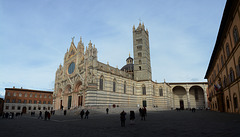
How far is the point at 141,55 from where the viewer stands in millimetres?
47781

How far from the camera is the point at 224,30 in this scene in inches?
723

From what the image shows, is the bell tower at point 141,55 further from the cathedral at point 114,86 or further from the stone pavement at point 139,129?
the stone pavement at point 139,129

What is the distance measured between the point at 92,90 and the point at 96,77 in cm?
298

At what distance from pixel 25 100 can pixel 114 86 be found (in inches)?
1368

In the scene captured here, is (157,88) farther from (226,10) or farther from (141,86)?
(226,10)

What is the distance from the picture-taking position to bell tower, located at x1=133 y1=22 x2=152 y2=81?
1833 inches

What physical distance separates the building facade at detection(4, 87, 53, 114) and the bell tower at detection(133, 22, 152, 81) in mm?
35413

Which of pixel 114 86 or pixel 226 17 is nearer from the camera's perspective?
pixel 226 17

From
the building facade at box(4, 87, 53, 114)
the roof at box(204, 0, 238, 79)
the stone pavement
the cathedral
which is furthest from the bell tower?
the building facade at box(4, 87, 53, 114)

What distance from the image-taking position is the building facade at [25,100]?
1987 inches

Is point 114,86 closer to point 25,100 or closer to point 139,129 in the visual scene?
point 139,129

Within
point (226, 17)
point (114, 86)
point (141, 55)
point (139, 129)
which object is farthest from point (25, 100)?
point (226, 17)

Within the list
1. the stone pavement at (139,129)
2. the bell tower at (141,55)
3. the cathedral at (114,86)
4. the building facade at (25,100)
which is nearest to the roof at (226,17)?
the stone pavement at (139,129)

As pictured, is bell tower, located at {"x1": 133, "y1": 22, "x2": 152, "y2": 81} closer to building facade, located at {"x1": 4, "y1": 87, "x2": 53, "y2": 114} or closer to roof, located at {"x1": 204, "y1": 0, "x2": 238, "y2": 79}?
roof, located at {"x1": 204, "y1": 0, "x2": 238, "y2": 79}
